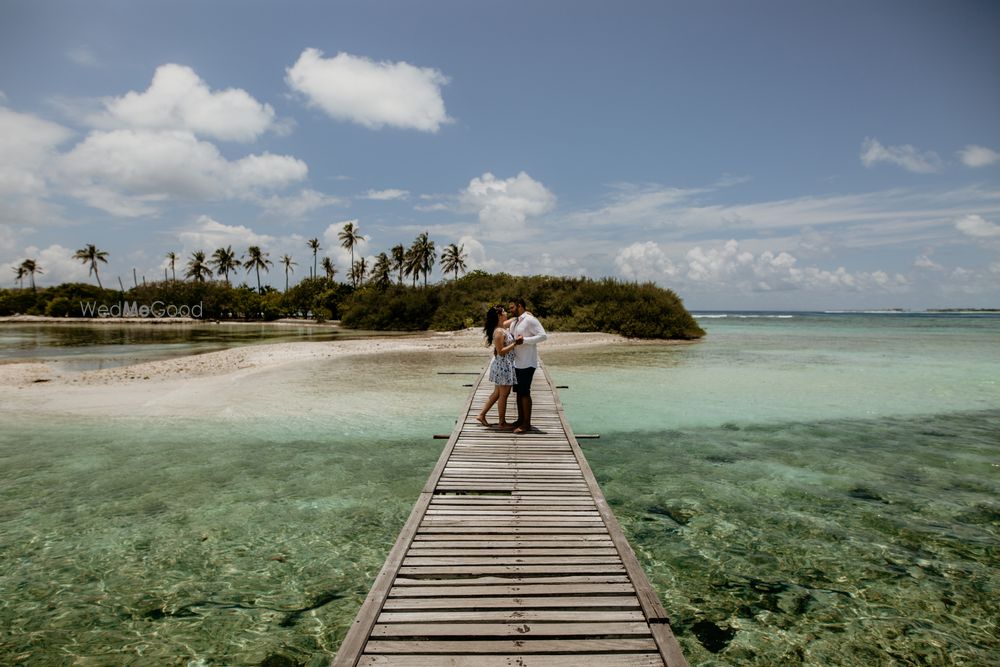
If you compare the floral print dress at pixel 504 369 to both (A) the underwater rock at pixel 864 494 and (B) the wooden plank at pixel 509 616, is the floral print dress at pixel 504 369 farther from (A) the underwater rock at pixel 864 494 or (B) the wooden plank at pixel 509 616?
(A) the underwater rock at pixel 864 494

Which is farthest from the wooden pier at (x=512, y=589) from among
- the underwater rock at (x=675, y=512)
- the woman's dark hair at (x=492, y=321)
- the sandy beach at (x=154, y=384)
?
the sandy beach at (x=154, y=384)

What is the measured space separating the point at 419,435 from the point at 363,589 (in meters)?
5.76

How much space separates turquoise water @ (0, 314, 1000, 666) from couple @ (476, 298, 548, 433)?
6.24ft

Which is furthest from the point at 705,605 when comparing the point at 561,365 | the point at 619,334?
the point at 619,334

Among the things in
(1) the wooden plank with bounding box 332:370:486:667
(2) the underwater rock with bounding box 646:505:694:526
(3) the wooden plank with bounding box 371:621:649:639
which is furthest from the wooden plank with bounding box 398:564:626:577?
(2) the underwater rock with bounding box 646:505:694:526

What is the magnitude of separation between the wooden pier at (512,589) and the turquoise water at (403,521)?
3.05 ft

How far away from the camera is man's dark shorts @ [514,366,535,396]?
8.26 m

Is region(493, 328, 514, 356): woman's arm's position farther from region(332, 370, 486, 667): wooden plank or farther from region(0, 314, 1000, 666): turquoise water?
region(332, 370, 486, 667): wooden plank

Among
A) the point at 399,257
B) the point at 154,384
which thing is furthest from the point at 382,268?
the point at 154,384

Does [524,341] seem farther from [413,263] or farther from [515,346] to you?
[413,263]

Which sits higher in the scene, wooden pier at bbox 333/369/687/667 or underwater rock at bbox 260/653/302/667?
wooden pier at bbox 333/369/687/667

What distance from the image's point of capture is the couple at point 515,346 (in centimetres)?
804

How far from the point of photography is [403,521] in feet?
22.0

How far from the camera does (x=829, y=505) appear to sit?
7184mm
